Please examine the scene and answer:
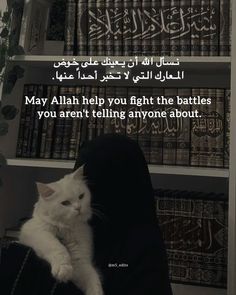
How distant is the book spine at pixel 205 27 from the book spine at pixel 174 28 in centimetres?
7

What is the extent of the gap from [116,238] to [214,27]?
66 centimetres

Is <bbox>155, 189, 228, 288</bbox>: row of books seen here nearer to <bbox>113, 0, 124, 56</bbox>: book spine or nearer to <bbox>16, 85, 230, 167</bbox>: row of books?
<bbox>16, 85, 230, 167</bbox>: row of books

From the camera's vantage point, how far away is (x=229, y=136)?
1102 mm

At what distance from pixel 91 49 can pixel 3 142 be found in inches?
15.8

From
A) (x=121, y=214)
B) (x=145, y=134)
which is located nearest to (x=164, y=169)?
(x=145, y=134)

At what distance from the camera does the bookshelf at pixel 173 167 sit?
1.07 meters

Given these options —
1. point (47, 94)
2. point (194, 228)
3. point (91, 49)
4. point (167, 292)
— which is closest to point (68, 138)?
point (47, 94)

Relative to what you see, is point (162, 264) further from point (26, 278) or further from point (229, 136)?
point (229, 136)

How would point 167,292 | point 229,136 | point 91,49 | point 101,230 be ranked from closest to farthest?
1. point 167,292
2. point 101,230
3. point 229,136
4. point 91,49

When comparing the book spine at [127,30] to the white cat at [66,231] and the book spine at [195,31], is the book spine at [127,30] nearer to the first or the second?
the book spine at [195,31]

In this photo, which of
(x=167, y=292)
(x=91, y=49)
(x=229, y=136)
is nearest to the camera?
(x=167, y=292)

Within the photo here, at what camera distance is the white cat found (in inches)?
32.7

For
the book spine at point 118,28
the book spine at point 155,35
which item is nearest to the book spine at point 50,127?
the book spine at point 118,28

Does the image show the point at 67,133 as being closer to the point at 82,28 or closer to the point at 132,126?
the point at 132,126
